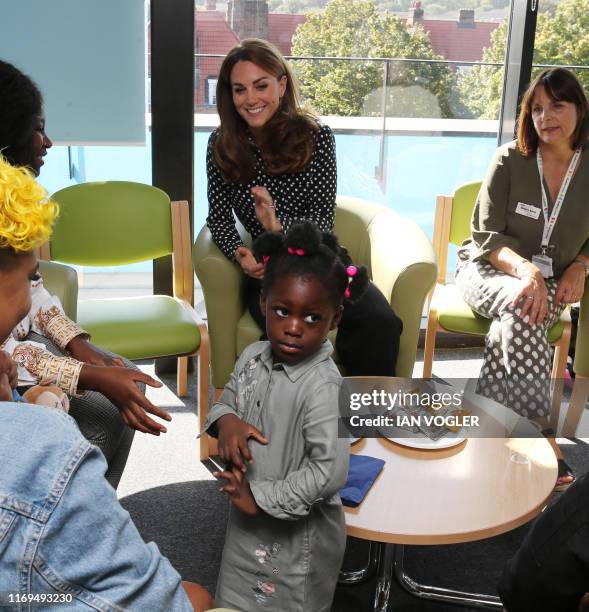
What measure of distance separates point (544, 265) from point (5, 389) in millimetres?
2447

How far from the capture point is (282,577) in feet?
5.88

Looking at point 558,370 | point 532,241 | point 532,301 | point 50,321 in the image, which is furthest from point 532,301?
point 50,321

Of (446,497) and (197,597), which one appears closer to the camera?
(197,597)

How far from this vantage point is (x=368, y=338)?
9.68 ft

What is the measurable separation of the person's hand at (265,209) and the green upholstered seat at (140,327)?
→ 482 mm

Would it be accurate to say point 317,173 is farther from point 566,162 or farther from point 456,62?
point 456,62

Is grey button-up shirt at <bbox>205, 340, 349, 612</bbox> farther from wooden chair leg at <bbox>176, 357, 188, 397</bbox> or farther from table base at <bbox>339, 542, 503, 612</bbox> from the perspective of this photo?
wooden chair leg at <bbox>176, 357, 188, 397</bbox>

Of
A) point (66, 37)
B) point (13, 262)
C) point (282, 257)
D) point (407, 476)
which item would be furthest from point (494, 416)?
point (66, 37)

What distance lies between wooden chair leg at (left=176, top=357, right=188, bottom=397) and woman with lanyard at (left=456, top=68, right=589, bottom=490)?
1.34 metres

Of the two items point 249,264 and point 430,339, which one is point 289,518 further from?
point 430,339

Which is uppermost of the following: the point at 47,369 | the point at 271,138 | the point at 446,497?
the point at 271,138

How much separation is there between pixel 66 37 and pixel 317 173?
1361mm

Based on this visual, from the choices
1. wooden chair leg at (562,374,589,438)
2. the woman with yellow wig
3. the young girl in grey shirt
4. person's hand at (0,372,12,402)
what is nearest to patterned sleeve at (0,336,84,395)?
the woman with yellow wig

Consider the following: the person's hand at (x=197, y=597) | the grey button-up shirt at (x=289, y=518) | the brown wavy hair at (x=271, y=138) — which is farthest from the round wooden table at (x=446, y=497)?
the brown wavy hair at (x=271, y=138)
